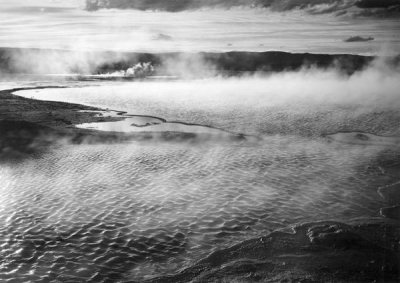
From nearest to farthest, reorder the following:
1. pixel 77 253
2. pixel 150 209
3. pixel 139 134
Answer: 1. pixel 77 253
2. pixel 150 209
3. pixel 139 134

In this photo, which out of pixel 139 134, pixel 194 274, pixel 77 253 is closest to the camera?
pixel 194 274

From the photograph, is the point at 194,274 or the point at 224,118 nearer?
the point at 194,274

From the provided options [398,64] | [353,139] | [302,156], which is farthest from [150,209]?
[398,64]

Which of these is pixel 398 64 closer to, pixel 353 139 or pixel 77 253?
pixel 353 139

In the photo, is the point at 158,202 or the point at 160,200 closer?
the point at 158,202
